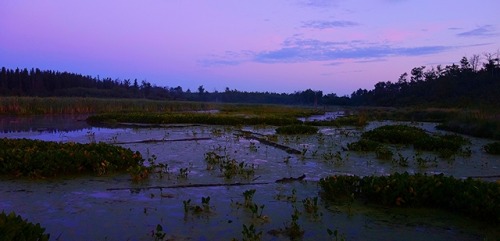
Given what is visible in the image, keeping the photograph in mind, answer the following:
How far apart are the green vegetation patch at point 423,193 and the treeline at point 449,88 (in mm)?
45014

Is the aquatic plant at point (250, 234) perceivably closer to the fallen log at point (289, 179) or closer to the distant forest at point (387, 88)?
the fallen log at point (289, 179)

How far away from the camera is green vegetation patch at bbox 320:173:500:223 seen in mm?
6062

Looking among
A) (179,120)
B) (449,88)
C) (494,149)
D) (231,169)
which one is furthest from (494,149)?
(449,88)

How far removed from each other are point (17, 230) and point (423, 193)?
5.50 meters

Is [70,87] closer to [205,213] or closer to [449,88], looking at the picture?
[449,88]

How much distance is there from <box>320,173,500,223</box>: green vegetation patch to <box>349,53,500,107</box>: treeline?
4501 cm

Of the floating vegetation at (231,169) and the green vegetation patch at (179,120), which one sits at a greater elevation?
the green vegetation patch at (179,120)

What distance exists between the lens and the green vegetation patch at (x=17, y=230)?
3.88 m

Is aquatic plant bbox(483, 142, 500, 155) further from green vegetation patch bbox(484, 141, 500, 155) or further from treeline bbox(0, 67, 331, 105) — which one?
treeline bbox(0, 67, 331, 105)

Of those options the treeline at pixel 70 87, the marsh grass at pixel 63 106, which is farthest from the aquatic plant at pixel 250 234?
the treeline at pixel 70 87

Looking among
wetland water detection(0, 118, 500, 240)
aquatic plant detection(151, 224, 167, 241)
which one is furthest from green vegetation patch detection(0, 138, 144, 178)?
aquatic plant detection(151, 224, 167, 241)

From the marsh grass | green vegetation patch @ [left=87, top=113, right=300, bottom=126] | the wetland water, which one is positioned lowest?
the wetland water

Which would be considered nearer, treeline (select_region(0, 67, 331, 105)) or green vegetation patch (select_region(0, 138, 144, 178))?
green vegetation patch (select_region(0, 138, 144, 178))

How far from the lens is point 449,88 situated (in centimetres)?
6525
